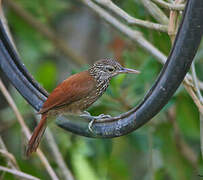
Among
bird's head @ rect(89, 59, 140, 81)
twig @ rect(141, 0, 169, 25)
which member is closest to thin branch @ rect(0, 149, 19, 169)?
bird's head @ rect(89, 59, 140, 81)

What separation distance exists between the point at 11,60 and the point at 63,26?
11.7 ft

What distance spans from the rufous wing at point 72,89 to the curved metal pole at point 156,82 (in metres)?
0.15

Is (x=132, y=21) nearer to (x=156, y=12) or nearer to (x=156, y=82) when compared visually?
(x=156, y=12)

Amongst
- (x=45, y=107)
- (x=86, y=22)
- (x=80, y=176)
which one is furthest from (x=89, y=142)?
(x=86, y=22)

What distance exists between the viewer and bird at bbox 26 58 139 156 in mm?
3062

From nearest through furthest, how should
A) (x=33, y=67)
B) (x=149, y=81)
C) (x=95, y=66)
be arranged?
(x=95, y=66), (x=149, y=81), (x=33, y=67)

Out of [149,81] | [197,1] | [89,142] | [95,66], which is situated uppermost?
[197,1]

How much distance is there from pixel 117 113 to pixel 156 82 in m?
1.92

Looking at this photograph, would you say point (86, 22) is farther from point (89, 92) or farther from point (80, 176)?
point (89, 92)

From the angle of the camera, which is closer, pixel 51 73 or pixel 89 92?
pixel 89 92

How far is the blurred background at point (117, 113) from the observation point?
3.95 metres

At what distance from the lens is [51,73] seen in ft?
14.5

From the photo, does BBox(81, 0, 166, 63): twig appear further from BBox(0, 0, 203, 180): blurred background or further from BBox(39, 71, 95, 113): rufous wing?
BBox(39, 71, 95, 113): rufous wing

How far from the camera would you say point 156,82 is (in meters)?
2.25
